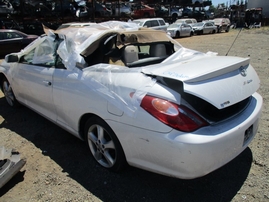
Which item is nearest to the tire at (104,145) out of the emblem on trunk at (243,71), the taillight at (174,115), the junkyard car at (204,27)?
the taillight at (174,115)

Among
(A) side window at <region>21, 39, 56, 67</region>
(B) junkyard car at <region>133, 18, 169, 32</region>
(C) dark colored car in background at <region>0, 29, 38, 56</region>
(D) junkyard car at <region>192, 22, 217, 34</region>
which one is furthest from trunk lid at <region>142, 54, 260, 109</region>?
(D) junkyard car at <region>192, 22, 217, 34</region>

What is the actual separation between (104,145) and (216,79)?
136 cm

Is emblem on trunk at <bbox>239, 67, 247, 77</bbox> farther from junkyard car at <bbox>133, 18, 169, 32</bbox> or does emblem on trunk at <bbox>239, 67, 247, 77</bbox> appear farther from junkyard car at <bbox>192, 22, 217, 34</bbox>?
junkyard car at <bbox>192, 22, 217, 34</bbox>

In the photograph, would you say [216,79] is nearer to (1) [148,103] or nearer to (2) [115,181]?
(1) [148,103]

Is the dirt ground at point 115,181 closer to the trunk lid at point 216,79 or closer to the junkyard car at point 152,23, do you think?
the trunk lid at point 216,79

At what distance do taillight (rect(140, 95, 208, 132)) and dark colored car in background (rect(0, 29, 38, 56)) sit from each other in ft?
40.6

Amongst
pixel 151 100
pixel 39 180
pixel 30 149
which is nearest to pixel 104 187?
pixel 39 180

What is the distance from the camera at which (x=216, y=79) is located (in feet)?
6.81

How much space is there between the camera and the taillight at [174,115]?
1900mm

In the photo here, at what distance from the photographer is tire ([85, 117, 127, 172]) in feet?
7.84

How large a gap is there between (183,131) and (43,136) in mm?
2463

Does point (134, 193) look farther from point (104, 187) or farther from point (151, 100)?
point (151, 100)

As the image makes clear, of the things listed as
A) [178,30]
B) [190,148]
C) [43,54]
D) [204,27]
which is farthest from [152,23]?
[190,148]

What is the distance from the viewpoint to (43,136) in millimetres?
3537
